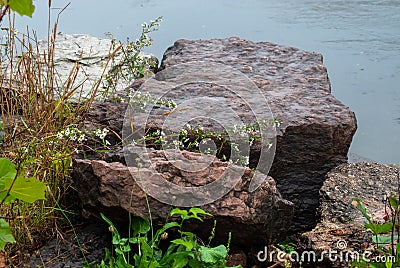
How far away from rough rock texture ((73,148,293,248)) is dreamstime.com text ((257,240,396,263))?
6cm

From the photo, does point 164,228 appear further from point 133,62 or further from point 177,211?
point 133,62

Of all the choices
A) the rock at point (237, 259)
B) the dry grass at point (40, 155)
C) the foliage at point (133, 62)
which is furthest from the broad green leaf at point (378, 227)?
the foliage at point (133, 62)

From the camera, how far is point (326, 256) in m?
1.88

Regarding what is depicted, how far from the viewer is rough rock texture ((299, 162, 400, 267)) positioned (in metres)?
1.91

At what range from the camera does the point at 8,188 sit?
1.06 metres

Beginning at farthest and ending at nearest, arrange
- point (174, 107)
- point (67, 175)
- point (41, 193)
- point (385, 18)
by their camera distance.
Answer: point (385, 18)
point (174, 107)
point (67, 175)
point (41, 193)

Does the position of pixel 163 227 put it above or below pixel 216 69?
below

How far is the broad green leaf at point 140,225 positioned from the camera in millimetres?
1856

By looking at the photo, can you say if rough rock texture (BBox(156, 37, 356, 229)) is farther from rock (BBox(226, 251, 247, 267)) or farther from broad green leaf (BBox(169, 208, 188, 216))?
broad green leaf (BBox(169, 208, 188, 216))

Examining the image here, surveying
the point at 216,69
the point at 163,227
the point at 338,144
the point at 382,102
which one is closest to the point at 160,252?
the point at 163,227

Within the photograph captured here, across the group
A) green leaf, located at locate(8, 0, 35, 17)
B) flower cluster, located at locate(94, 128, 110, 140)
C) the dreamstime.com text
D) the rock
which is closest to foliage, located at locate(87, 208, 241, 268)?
the rock

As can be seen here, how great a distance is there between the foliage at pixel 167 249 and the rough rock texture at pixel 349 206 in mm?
339

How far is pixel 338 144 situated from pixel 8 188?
164 cm

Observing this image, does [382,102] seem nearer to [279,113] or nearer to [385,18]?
[385,18]
